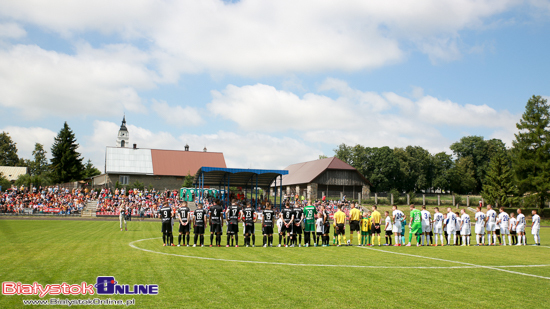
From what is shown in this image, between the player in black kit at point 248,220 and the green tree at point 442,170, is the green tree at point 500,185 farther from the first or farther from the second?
the player in black kit at point 248,220

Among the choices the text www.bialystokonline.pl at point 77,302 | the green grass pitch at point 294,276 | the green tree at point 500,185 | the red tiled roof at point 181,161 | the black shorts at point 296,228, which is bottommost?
the green grass pitch at point 294,276

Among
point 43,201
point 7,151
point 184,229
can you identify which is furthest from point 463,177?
point 7,151

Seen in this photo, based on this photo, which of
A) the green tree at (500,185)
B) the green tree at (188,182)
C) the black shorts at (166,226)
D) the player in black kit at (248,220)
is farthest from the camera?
the green tree at (188,182)

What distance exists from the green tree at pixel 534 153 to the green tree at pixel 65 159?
73182mm

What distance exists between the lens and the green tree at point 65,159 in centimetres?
7106

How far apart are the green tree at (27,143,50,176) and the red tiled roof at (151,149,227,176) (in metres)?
46.5

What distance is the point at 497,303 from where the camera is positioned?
24.8 ft

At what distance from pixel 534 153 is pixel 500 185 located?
7511 mm

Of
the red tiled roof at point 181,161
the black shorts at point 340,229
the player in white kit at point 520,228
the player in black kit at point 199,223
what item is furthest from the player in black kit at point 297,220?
the red tiled roof at point 181,161

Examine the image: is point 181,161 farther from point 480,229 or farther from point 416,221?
point 480,229

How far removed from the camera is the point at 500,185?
64062 mm

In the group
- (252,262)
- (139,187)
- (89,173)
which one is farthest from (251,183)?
(89,173)

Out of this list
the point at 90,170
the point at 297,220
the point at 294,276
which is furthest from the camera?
the point at 90,170

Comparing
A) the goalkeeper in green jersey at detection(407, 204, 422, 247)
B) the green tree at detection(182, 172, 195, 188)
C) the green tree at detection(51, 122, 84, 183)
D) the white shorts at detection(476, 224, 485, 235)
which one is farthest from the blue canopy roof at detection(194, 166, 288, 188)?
the green tree at detection(51, 122, 84, 183)
